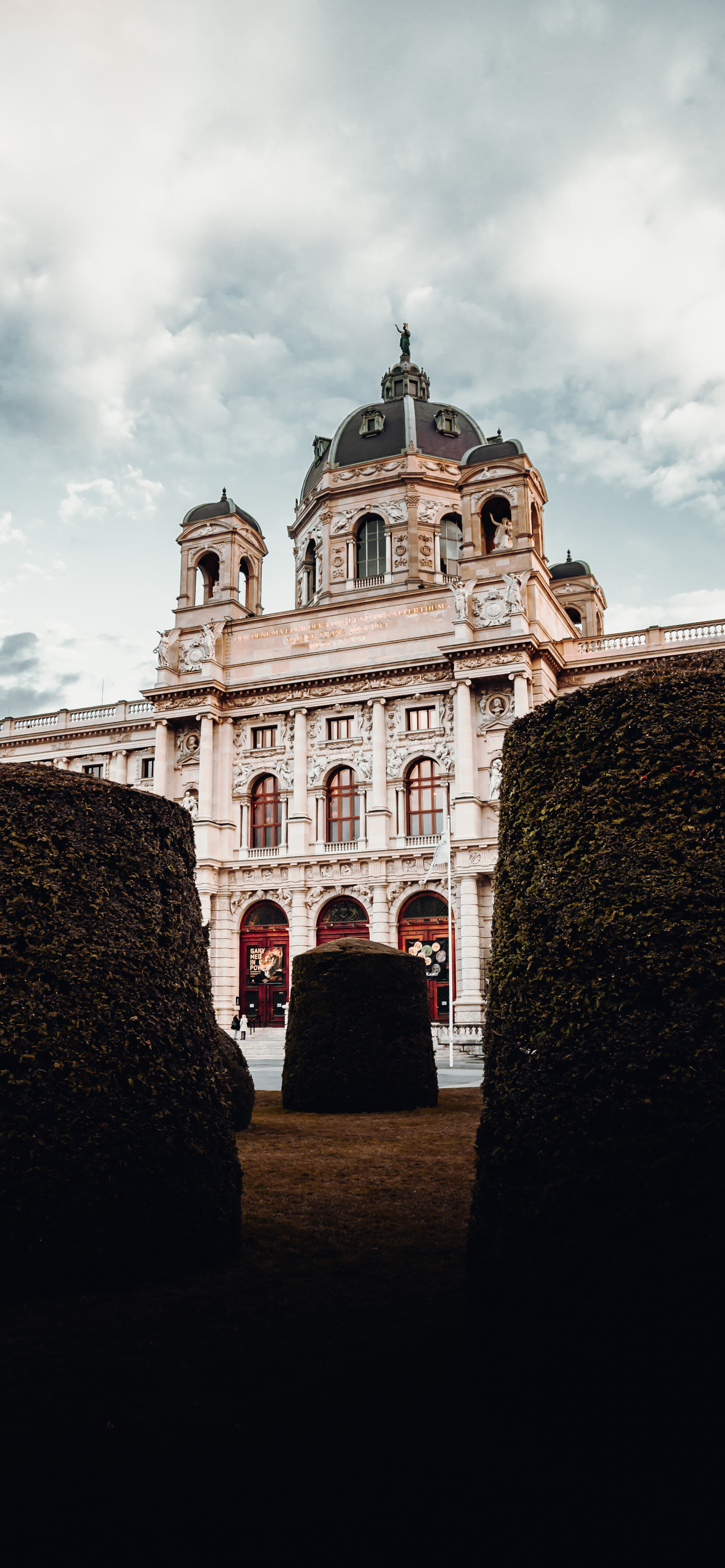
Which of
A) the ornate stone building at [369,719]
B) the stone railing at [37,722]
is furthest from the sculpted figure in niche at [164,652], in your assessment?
the stone railing at [37,722]

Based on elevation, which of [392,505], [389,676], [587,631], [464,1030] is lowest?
[464,1030]

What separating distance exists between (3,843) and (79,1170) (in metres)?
2.16

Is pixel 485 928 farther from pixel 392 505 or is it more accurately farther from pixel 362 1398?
pixel 362 1398

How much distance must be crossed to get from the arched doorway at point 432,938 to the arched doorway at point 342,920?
5.68ft

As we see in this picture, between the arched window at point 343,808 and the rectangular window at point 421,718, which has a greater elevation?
the rectangular window at point 421,718

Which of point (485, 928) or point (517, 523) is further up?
point (517, 523)

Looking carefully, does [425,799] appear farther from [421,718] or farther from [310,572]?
[310,572]

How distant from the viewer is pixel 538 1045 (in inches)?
193

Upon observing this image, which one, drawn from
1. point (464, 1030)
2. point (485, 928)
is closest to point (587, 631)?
point (485, 928)

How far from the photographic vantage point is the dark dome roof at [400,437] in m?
53.1

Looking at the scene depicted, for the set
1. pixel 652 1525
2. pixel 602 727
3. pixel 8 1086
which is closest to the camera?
pixel 652 1525

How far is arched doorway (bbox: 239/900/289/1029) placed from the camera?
4331 centimetres

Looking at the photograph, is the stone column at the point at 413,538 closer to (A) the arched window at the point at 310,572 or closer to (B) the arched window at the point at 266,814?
(A) the arched window at the point at 310,572

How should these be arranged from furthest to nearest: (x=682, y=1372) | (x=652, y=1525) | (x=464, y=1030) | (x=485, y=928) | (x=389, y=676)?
(x=389, y=676) < (x=485, y=928) < (x=464, y=1030) < (x=682, y=1372) < (x=652, y=1525)
